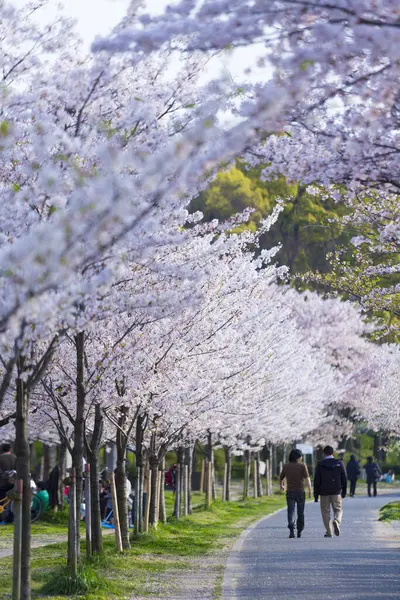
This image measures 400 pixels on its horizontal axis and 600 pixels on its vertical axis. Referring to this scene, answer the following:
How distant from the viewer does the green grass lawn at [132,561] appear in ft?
36.2

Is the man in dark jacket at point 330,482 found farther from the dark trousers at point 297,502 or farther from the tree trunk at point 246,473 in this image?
the tree trunk at point 246,473

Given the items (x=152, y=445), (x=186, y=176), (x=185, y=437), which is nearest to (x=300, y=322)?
(x=185, y=437)

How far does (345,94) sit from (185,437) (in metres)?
16.5

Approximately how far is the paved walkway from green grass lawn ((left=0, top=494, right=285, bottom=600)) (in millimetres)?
779

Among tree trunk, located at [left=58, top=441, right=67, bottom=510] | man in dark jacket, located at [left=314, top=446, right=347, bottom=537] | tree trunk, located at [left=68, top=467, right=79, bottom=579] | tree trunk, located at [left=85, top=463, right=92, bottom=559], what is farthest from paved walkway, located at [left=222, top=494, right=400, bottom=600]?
tree trunk, located at [left=58, top=441, right=67, bottom=510]

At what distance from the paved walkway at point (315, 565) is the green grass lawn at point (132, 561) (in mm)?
779

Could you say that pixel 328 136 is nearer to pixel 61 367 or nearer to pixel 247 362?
pixel 61 367

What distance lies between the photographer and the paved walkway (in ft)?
36.4

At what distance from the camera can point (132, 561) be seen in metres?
14.2

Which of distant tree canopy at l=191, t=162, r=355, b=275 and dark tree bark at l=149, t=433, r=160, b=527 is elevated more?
distant tree canopy at l=191, t=162, r=355, b=275

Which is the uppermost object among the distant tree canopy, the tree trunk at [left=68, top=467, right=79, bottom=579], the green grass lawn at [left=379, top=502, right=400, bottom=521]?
the distant tree canopy

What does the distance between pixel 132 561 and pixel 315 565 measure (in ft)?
8.51

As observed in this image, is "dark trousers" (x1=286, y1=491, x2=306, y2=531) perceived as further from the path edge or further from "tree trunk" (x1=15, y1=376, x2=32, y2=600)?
"tree trunk" (x1=15, y1=376, x2=32, y2=600)

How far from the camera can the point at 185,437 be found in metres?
23.8
